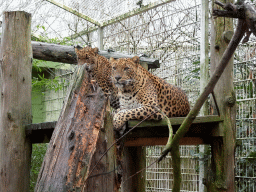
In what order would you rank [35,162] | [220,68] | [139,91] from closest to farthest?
[220,68]
[139,91]
[35,162]

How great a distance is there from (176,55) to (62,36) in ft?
12.1

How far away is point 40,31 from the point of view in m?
8.37

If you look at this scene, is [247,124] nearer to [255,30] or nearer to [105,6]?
[105,6]

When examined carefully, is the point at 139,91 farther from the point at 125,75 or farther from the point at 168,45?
the point at 168,45

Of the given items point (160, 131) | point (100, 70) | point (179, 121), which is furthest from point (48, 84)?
point (179, 121)

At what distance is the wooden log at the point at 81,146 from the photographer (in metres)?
2.13

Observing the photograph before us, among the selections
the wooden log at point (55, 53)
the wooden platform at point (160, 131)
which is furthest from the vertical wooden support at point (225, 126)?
the wooden log at point (55, 53)

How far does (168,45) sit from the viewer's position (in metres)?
6.18

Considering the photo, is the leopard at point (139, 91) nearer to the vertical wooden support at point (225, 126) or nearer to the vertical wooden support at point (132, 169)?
the vertical wooden support at point (225, 126)

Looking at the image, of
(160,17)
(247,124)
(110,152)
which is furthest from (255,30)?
A: (160,17)

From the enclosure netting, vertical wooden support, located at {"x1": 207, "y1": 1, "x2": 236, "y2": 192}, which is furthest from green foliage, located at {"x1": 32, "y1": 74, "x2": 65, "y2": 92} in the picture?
vertical wooden support, located at {"x1": 207, "y1": 1, "x2": 236, "y2": 192}

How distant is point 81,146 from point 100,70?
2.69 metres

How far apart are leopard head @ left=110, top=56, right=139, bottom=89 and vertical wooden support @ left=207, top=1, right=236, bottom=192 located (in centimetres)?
113

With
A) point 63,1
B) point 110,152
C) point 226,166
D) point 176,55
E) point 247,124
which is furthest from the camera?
point 63,1
